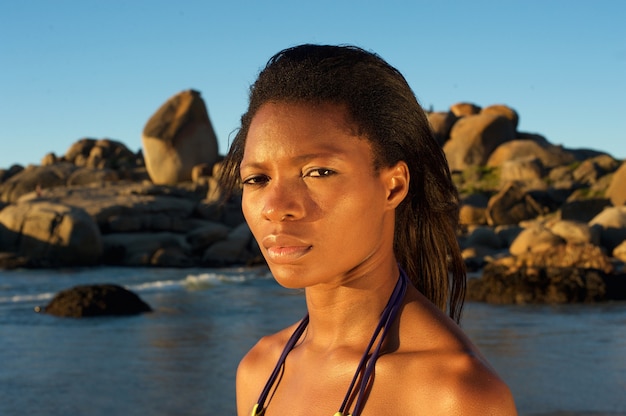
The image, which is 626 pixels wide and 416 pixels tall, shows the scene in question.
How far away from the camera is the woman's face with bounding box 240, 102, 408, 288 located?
1.81 meters

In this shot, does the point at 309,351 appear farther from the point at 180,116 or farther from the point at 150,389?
the point at 180,116

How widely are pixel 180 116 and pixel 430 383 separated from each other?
43408mm

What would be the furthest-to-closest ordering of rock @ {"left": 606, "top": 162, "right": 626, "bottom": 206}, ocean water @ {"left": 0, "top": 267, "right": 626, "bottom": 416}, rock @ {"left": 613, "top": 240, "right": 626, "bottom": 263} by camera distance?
rock @ {"left": 606, "top": 162, "right": 626, "bottom": 206} → rock @ {"left": 613, "top": 240, "right": 626, "bottom": 263} → ocean water @ {"left": 0, "top": 267, "right": 626, "bottom": 416}

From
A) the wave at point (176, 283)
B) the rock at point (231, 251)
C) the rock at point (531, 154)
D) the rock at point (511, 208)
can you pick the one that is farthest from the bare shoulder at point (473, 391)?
the rock at point (531, 154)

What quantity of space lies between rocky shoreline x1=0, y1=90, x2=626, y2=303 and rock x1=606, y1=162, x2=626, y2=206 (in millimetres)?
50

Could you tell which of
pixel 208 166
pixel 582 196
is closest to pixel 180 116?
pixel 208 166

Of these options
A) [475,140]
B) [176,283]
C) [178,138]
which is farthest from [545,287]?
[178,138]

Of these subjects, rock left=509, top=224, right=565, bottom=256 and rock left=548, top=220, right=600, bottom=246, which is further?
rock left=548, top=220, right=600, bottom=246

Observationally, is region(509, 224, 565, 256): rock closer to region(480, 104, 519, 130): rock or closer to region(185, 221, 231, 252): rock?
region(185, 221, 231, 252): rock

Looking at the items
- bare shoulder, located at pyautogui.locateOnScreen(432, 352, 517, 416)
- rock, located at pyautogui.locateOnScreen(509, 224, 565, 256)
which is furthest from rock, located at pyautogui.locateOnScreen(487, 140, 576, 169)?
bare shoulder, located at pyautogui.locateOnScreen(432, 352, 517, 416)

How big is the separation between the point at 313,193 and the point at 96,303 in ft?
38.2

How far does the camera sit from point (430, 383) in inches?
67.1

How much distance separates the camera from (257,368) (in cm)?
229

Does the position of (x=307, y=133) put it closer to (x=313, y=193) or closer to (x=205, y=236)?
(x=313, y=193)
